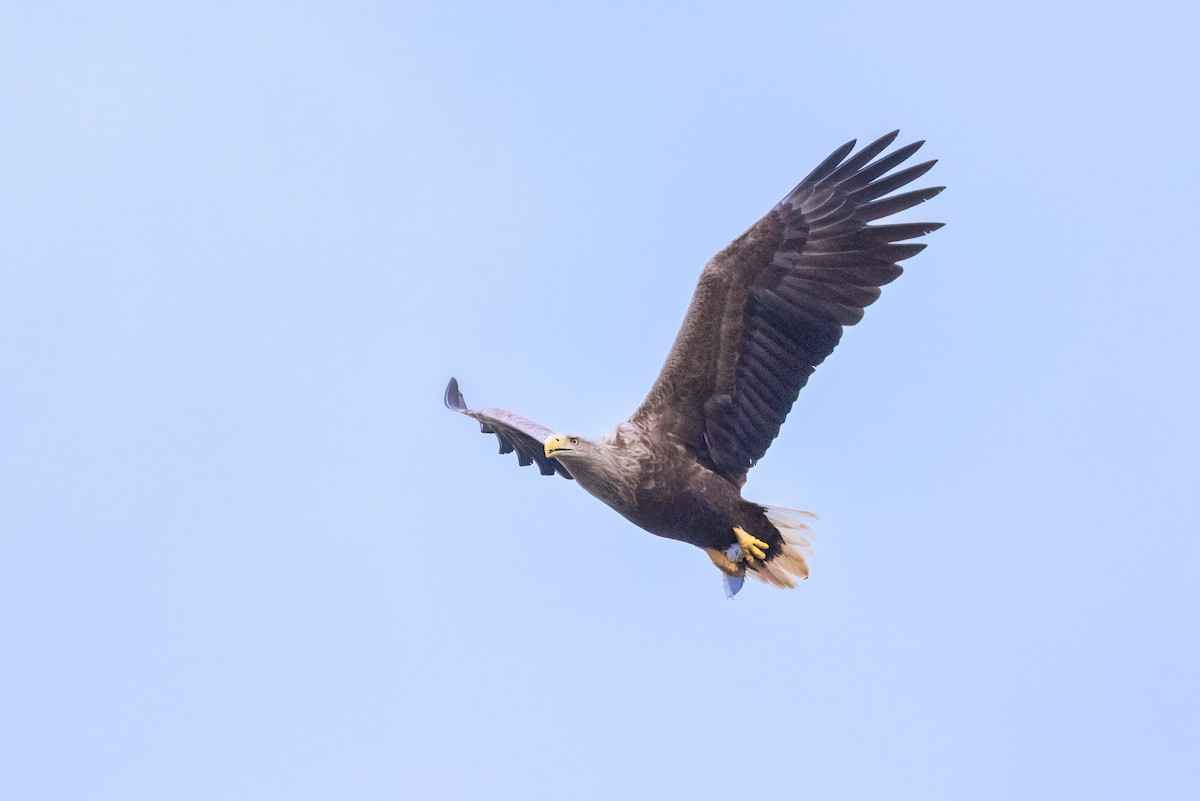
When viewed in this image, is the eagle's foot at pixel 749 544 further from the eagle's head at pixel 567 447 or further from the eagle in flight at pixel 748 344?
the eagle's head at pixel 567 447

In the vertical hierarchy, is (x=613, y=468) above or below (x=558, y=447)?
below

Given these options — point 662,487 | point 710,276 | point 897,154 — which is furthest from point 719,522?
point 897,154

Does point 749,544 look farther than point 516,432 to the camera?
No

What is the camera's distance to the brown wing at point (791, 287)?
11.4 m

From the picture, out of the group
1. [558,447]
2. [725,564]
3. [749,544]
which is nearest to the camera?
[558,447]

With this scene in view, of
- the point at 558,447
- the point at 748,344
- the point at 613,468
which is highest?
the point at 748,344

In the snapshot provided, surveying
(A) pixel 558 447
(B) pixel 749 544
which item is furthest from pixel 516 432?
(B) pixel 749 544

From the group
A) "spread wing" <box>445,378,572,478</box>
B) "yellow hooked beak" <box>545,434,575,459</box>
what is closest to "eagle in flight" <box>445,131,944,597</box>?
"yellow hooked beak" <box>545,434,575,459</box>

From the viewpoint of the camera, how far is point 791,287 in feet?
37.4

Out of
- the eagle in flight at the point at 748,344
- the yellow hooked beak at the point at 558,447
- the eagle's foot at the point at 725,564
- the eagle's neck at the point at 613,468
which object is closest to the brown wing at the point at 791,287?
the eagle in flight at the point at 748,344

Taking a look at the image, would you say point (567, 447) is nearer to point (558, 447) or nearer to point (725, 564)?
point (558, 447)

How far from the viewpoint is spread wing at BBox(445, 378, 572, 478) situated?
12.1 meters

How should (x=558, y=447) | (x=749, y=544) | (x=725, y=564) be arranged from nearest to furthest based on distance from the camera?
(x=558, y=447)
(x=749, y=544)
(x=725, y=564)

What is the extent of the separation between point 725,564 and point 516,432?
1722mm
